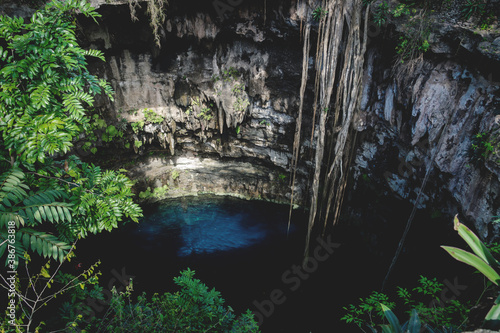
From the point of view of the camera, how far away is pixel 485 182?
185 inches

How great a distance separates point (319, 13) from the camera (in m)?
6.61

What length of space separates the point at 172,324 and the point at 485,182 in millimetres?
5909

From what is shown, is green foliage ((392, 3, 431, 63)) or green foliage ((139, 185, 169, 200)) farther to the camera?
green foliage ((139, 185, 169, 200))

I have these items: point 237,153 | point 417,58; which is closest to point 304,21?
point 417,58

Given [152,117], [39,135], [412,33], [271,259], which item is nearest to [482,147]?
[412,33]

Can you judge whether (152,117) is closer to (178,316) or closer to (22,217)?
(22,217)

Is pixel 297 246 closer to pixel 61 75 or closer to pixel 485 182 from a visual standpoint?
pixel 485 182

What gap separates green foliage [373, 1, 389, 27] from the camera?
5895mm

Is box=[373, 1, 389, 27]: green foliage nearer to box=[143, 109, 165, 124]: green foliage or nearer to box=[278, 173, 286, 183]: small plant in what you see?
box=[278, 173, 286, 183]: small plant

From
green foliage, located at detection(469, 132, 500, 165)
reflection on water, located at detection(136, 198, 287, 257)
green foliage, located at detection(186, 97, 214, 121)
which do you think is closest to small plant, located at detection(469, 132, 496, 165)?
green foliage, located at detection(469, 132, 500, 165)

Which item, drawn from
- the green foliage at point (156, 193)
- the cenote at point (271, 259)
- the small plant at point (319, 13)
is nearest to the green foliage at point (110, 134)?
the green foliage at point (156, 193)

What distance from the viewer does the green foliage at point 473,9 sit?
478 centimetres

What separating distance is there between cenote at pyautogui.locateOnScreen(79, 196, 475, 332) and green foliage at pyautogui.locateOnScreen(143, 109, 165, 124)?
138 inches

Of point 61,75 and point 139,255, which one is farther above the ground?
point 61,75
